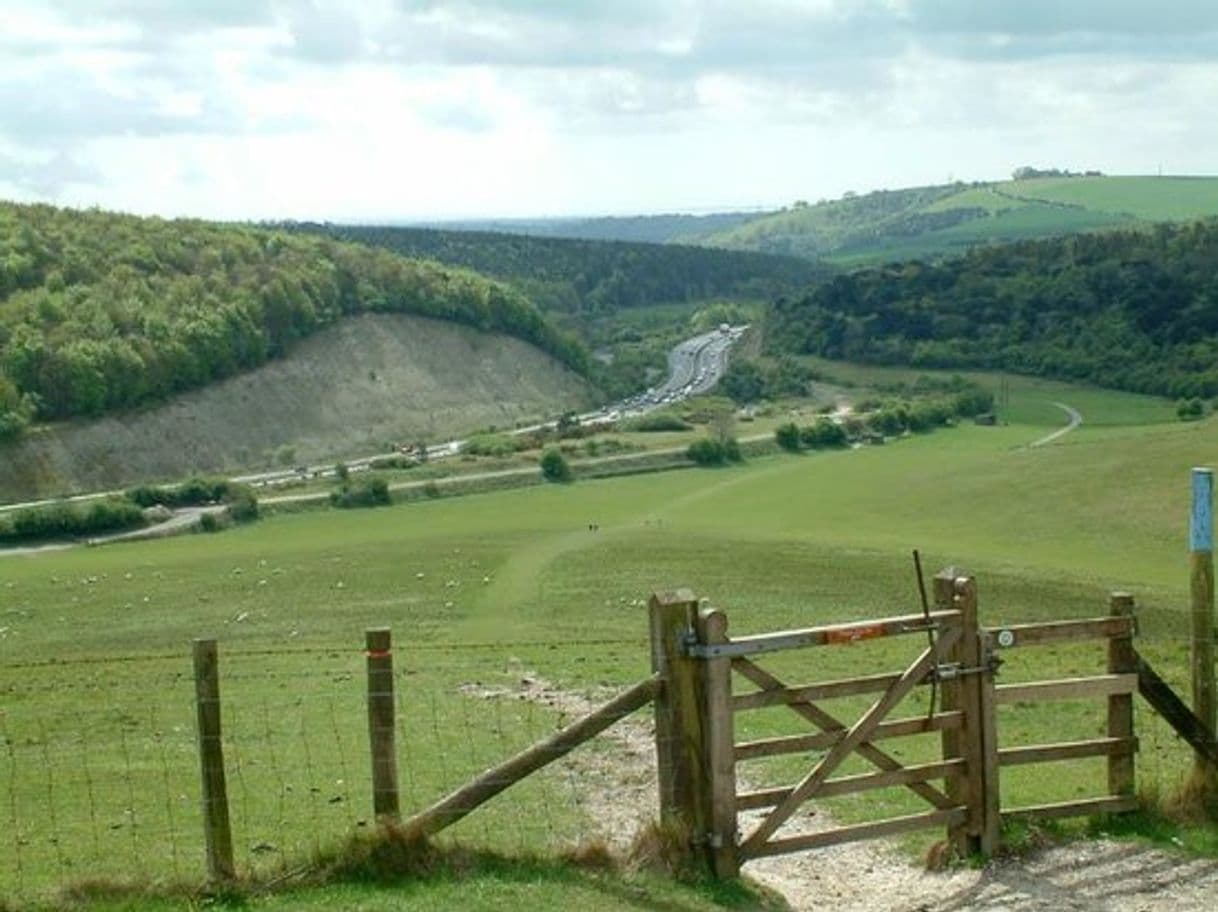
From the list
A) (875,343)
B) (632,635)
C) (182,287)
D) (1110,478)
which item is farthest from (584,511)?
(875,343)

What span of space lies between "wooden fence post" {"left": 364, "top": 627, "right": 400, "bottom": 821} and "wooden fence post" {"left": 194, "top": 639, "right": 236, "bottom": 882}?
126cm

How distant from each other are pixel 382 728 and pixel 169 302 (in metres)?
132

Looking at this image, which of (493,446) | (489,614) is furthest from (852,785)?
(493,446)

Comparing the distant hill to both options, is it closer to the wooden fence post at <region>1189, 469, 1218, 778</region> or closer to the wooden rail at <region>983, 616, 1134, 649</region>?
the wooden fence post at <region>1189, 469, 1218, 778</region>

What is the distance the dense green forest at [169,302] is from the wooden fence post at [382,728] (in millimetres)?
105091

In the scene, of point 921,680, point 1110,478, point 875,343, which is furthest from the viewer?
point 875,343

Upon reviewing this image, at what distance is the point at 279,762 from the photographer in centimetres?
2169

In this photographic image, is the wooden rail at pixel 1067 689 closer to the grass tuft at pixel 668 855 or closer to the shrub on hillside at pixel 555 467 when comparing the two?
the grass tuft at pixel 668 855

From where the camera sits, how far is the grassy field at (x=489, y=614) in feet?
60.8

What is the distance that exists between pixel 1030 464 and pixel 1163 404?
147 ft

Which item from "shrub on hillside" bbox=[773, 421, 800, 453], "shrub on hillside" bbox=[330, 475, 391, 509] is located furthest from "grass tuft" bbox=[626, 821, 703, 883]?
"shrub on hillside" bbox=[773, 421, 800, 453]

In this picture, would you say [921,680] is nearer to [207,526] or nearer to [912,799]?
[912,799]

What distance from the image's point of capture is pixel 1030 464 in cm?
9538

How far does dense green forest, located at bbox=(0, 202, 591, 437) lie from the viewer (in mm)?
123938
